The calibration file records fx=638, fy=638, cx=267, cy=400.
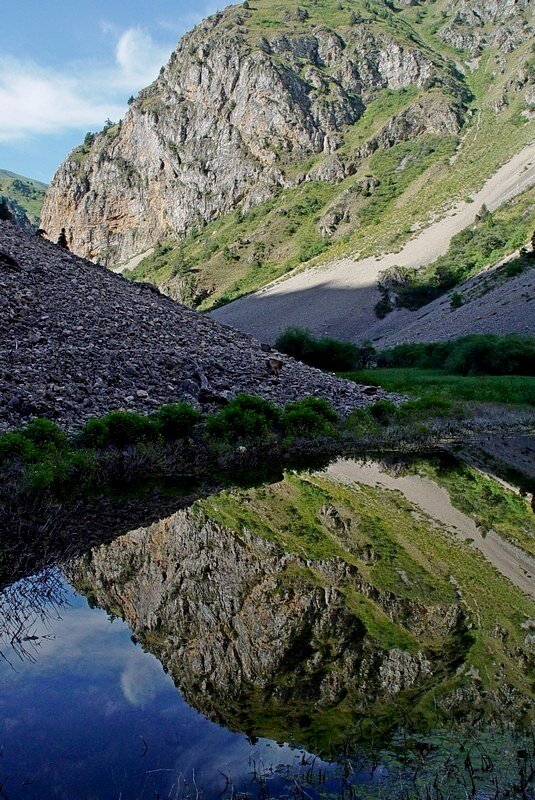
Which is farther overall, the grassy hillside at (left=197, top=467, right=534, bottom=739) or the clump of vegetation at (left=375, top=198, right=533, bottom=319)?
the clump of vegetation at (left=375, top=198, right=533, bottom=319)

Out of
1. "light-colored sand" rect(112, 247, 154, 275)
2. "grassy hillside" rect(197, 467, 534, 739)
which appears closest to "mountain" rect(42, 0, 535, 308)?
"light-colored sand" rect(112, 247, 154, 275)

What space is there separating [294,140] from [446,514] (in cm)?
13915

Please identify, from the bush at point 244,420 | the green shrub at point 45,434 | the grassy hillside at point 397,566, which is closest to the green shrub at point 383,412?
the bush at point 244,420

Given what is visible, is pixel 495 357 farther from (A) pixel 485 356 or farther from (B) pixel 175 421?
(B) pixel 175 421

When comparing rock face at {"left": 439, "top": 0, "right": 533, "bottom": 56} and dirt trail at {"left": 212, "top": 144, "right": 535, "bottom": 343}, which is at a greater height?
rock face at {"left": 439, "top": 0, "right": 533, "bottom": 56}

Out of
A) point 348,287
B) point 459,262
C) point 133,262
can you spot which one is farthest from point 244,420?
point 133,262

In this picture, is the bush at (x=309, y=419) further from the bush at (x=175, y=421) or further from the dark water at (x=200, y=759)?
the dark water at (x=200, y=759)

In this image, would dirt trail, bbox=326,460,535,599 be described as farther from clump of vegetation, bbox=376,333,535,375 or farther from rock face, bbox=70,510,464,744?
clump of vegetation, bbox=376,333,535,375

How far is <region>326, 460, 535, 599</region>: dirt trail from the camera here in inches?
350

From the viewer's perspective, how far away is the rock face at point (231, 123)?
13775 cm

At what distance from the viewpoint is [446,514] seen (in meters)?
12.1

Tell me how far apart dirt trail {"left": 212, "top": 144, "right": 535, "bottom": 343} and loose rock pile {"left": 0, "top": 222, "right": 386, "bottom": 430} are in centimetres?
4282

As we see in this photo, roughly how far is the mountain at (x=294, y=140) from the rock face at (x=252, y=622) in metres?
82.6

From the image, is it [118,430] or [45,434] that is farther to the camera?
[118,430]
